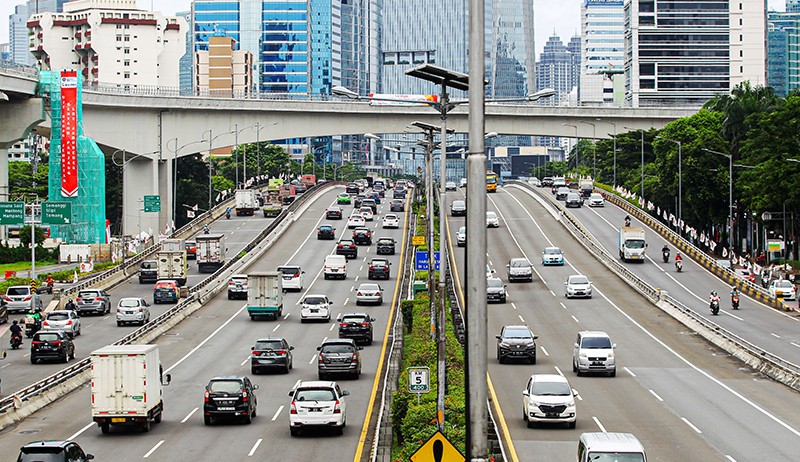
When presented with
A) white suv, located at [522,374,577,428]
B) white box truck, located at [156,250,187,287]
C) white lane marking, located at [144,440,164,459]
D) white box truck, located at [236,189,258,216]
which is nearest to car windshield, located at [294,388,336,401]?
white lane marking, located at [144,440,164,459]

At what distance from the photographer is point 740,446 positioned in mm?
30656

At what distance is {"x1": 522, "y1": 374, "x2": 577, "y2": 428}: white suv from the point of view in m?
32.7

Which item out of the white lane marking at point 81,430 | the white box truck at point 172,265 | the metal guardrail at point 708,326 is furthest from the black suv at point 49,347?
the white box truck at point 172,265

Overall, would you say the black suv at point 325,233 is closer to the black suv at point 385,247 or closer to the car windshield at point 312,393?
the black suv at point 385,247

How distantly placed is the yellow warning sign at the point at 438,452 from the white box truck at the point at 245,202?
112 m

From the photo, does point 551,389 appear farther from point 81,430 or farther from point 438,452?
point 438,452

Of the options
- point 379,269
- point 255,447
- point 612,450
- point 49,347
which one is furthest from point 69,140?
point 612,450

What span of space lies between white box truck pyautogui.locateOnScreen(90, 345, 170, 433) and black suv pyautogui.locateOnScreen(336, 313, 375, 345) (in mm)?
19647

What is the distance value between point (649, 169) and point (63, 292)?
A: 8554 centimetres

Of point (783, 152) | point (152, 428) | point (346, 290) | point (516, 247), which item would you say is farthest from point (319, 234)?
point (152, 428)

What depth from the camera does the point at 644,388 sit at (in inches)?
1607

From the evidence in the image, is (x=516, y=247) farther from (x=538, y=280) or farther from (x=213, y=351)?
(x=213, y=351)

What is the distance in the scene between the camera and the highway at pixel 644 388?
1219 inches

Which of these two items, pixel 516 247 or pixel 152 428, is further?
pixel 516 247
